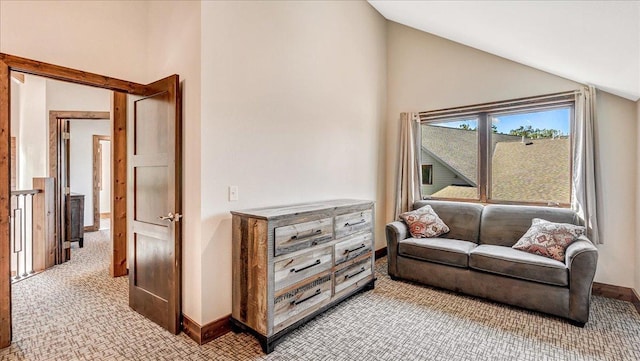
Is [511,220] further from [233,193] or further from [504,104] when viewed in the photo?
[233,193]

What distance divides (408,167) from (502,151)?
1211 mm

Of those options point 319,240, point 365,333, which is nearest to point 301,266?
point 319,240

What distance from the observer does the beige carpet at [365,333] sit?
220cm

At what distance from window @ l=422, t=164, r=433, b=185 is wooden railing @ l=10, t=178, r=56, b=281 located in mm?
5328

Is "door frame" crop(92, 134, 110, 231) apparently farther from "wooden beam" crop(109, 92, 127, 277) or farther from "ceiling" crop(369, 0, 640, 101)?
"ceiling" crop(369, 0, 640, 101)

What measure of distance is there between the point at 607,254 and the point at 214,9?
4529mm

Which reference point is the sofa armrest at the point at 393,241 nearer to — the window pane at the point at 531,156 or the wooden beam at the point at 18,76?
the window pane at the point at 531,156

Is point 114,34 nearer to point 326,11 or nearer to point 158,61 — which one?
point 158,61

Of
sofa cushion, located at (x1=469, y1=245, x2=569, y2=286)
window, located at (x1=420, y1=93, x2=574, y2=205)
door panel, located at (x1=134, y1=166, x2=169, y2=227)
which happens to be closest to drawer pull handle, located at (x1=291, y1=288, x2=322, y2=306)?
door panel, located at (x1=134, y1=166, x2=169, y2=227)

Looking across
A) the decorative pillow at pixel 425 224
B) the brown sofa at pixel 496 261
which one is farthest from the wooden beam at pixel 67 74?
the decorative pillow at pixel 425 224

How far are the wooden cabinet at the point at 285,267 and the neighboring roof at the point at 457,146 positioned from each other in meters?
2.21

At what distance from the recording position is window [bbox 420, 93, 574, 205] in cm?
354

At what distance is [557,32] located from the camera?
2346 mm

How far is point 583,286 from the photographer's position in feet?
8.38
